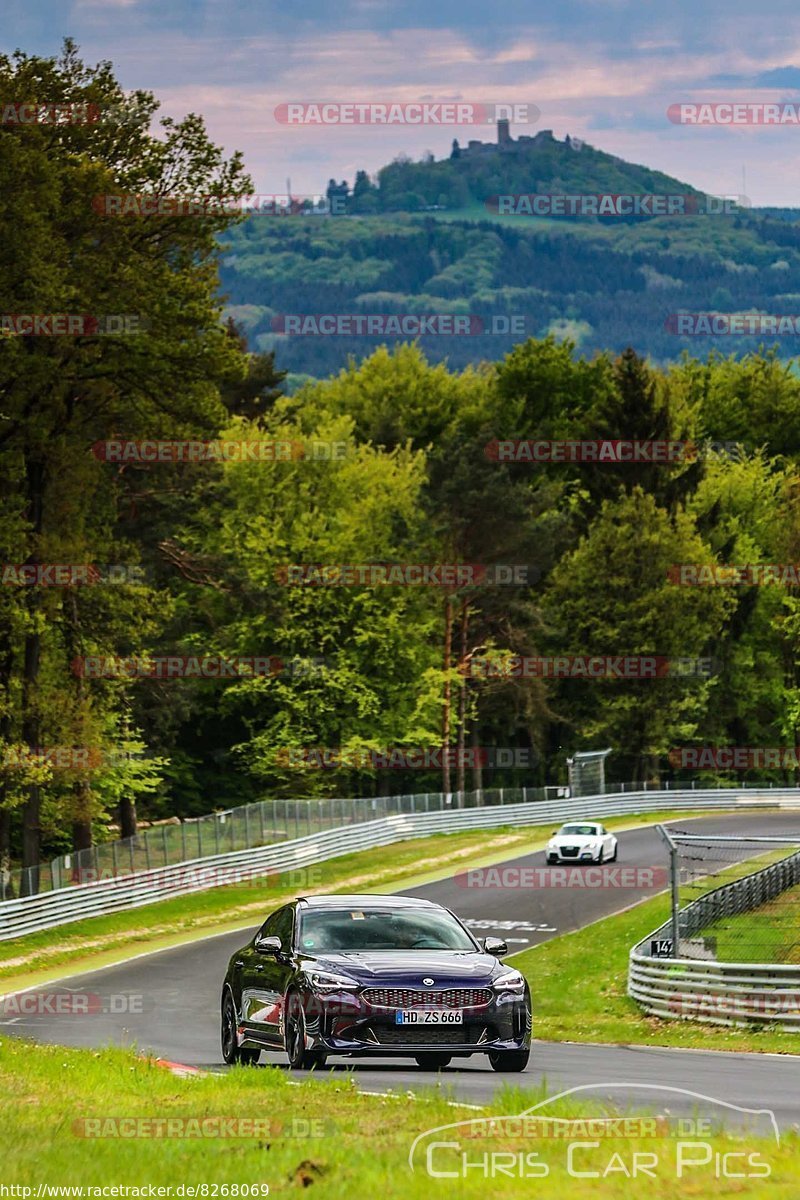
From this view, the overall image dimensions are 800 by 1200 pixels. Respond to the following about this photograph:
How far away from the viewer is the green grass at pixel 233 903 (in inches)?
1449

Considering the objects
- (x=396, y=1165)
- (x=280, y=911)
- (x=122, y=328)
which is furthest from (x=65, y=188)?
(x=396, y=1165)

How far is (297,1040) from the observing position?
14070 mm

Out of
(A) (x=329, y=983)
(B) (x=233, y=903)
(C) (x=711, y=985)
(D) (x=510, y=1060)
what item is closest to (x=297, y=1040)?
(A) (x=329, y=983)

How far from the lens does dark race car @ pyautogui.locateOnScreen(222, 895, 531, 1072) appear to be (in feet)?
44.8

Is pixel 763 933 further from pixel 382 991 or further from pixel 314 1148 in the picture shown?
pixel 314 1148

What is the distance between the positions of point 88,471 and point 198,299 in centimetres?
483

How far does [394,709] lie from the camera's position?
255 feet

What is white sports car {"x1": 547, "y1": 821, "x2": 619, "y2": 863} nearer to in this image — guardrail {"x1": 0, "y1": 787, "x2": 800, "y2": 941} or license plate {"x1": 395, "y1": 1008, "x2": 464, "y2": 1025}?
guardrail {"x1": 0, "y1": 787, "x2": 800, "y2": 941}

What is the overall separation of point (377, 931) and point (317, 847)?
128 ft

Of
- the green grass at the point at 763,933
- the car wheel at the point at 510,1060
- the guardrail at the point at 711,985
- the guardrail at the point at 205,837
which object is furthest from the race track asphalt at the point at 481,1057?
the guardrail at the point at 205,837

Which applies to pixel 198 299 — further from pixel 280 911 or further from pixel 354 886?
pixel 280 911

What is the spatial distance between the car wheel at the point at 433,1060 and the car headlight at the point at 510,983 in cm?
70

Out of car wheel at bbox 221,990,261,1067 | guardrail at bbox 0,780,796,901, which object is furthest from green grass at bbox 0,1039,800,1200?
guardrail at bbox 0,780,796,901

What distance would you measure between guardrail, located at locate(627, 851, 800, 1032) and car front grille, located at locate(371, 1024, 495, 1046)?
31.1 feet
